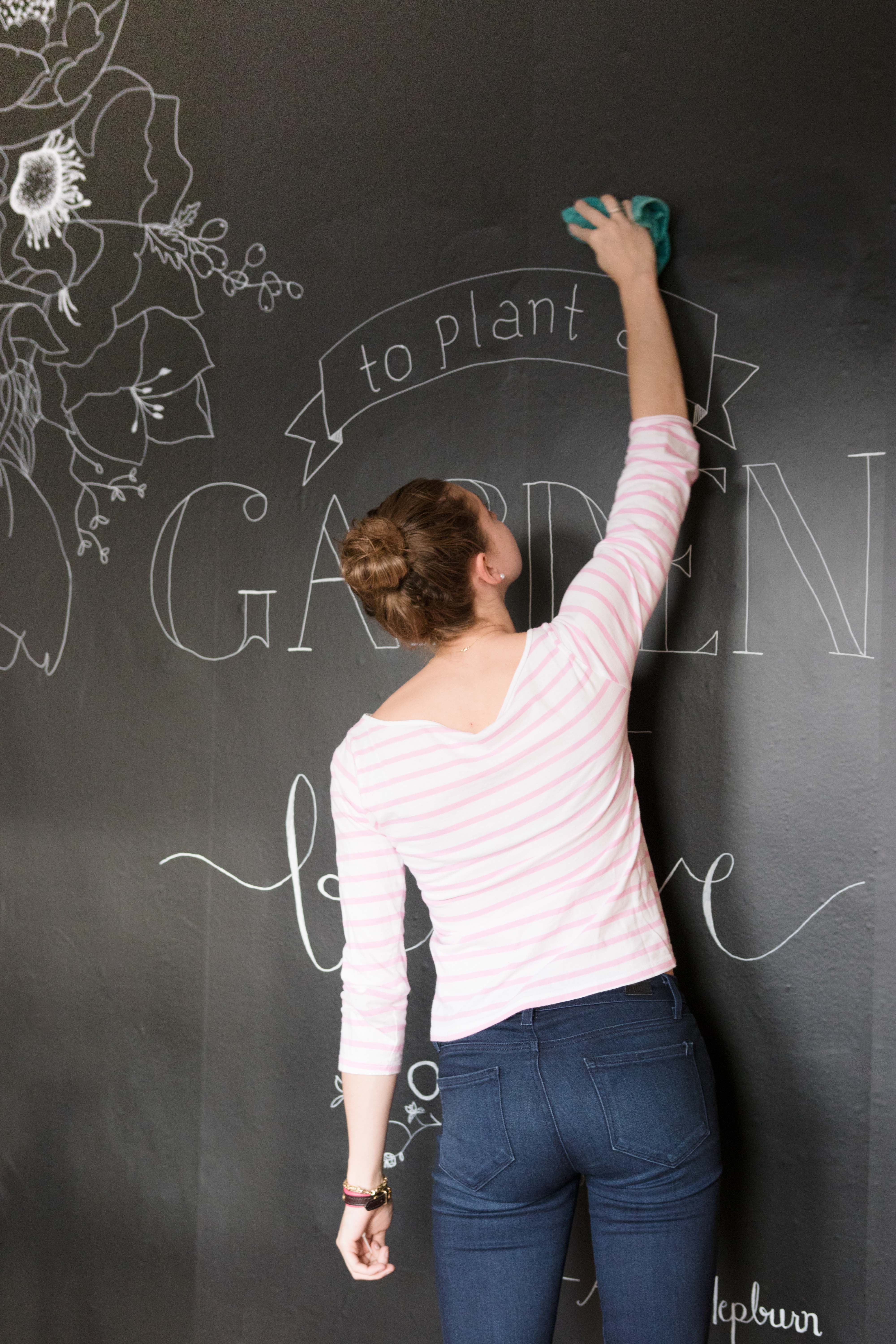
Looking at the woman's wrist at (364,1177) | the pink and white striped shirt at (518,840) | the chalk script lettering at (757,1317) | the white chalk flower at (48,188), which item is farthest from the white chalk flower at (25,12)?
the chalk script lettering at (757,1317)

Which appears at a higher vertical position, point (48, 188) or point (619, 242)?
point (48, 188)

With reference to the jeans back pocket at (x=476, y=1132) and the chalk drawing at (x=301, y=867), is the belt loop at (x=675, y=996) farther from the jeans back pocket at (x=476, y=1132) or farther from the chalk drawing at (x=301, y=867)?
the chalk drawing at (x=301, y=867)

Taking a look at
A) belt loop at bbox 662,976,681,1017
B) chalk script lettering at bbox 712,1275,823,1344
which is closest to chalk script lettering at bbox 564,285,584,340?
belt loop at bbox 662,976,681,1017

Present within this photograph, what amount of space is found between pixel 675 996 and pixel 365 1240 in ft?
1.68

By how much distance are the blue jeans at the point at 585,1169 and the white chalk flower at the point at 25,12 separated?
Answer: 6.58 feet

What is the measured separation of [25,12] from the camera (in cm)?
197

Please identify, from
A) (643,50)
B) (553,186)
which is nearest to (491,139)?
(553,186)

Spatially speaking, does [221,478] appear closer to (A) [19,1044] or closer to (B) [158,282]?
(B) [158,282]

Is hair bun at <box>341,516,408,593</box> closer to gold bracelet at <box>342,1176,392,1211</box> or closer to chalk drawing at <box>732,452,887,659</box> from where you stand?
chalk drawing at <box>732,452,887,659</box>

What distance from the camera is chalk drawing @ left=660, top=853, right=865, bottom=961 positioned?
1.45 m

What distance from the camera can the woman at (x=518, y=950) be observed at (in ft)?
3.69

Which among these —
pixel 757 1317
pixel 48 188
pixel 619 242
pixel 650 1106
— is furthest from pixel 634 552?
pixel 48 188

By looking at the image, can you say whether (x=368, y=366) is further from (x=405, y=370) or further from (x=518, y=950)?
(x=518, y=950)

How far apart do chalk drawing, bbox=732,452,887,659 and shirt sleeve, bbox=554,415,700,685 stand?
0.11 meters
